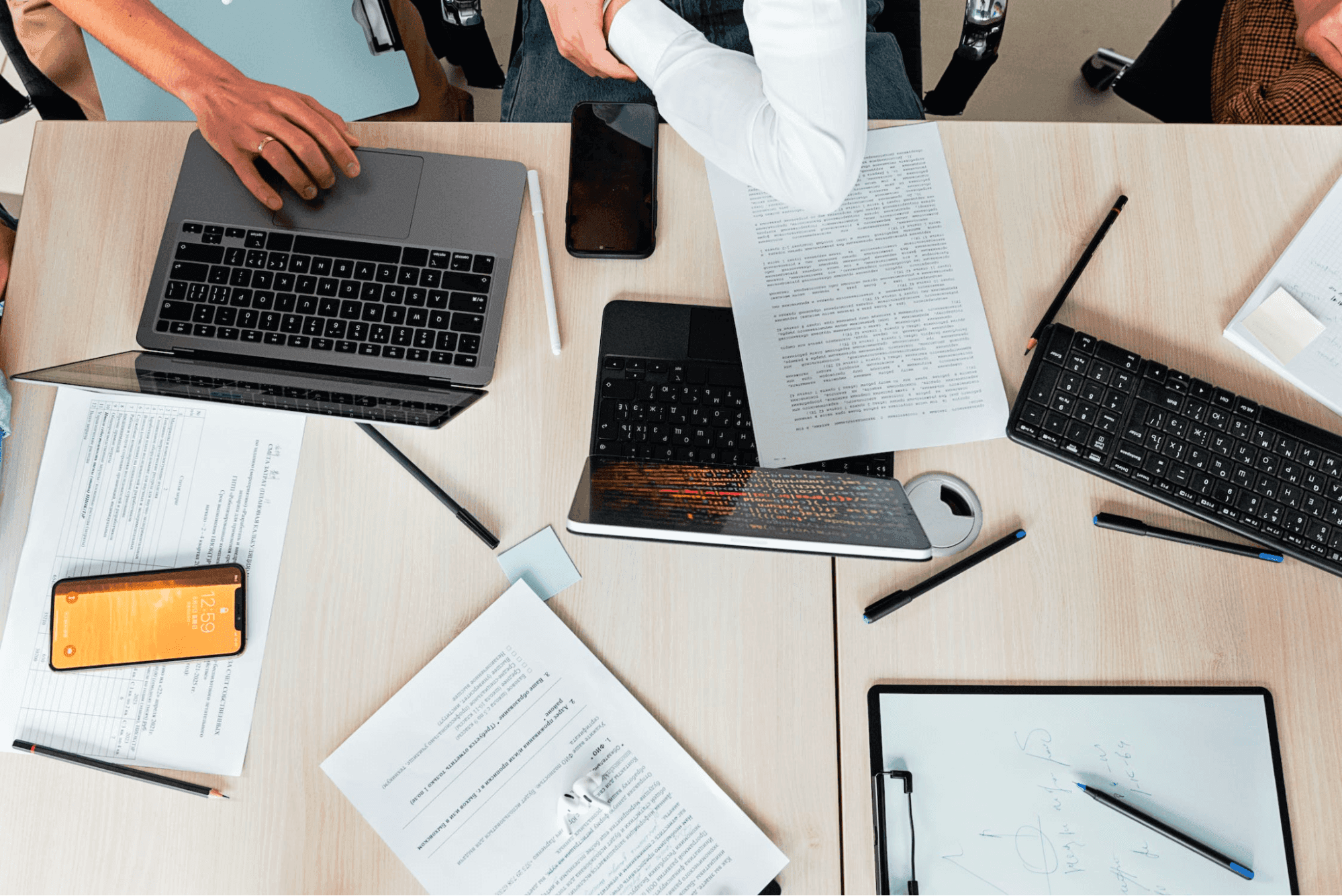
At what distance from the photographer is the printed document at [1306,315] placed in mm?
710

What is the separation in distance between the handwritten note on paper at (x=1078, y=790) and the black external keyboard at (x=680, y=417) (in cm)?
25

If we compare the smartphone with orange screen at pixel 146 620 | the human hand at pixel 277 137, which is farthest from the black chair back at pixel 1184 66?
the smartphone with orange screen at pixel 146 620

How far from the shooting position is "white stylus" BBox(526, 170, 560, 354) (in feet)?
2.43

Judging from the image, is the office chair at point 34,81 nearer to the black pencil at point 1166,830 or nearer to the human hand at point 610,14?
the human hand at point 610,14

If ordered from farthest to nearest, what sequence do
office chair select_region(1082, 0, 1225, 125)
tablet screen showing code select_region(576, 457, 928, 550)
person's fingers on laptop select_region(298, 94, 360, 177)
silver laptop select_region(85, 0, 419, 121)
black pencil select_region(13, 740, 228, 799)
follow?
office chair select_region(1082, 0, 1225, 125) < silver laptop select_region(85, 0, 419, 121) < person's fingers on laptop select_region(298, 94, 360, 177) < black pencil select_region(13, 740, 228, 799) < tablet screen showing code select_region(576, 457, 928, 550)

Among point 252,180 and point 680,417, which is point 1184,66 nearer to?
point 680,417

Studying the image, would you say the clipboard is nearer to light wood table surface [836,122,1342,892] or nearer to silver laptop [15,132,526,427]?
light wood table surface [836,122,1342,892]

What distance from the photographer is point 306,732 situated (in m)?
0.68

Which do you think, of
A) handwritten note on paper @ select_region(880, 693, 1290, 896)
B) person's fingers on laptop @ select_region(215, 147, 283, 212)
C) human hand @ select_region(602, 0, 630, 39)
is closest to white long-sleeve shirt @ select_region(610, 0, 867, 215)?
human hand @ select_region(602, 0, 630, 39)

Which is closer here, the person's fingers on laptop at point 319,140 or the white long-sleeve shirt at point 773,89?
the white long-sleeve shirt at point 773,89

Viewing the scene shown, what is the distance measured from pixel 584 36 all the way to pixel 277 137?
35cm

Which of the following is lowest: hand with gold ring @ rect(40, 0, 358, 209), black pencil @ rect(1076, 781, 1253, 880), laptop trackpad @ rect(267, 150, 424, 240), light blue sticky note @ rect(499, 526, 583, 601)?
black pencil @ rect(1076, 781, 1253, 880)

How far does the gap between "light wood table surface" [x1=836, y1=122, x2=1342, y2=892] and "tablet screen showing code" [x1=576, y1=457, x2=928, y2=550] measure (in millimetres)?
132

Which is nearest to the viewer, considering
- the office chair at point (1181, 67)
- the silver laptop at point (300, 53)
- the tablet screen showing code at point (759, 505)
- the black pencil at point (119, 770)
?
the tablet screen showing code at point (759, 505)
